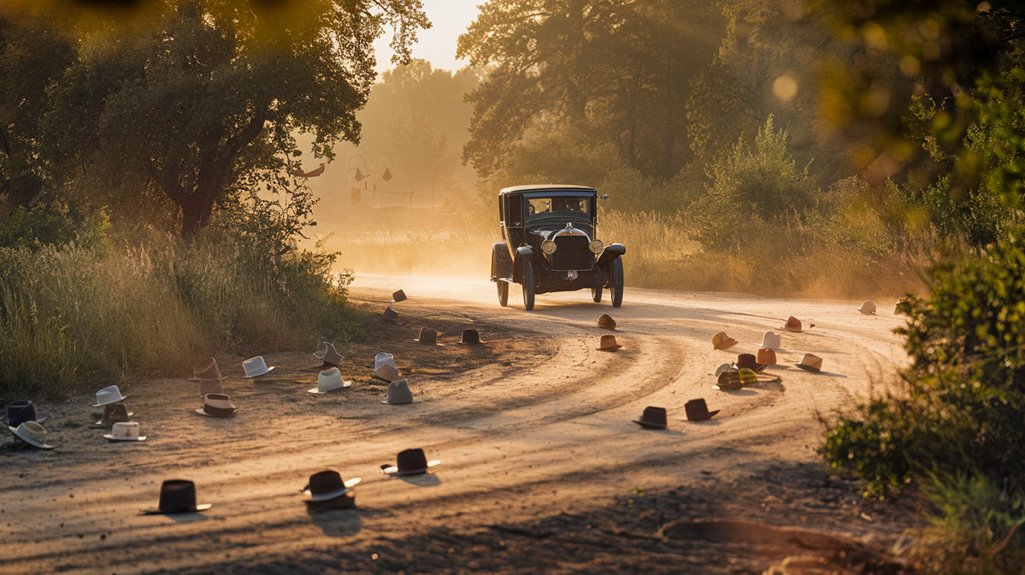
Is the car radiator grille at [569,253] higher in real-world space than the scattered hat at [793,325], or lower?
higher

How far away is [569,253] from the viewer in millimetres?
20578

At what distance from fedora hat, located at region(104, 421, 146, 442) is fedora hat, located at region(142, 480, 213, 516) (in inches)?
108

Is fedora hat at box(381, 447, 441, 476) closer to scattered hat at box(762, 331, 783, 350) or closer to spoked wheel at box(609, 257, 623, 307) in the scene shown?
scattered hat at box(762, 331, 783, 350)

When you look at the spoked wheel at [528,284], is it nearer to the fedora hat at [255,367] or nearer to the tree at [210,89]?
the tree at [210,89]

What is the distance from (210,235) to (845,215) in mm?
14424

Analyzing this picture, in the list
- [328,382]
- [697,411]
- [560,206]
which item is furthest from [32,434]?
[560,206]

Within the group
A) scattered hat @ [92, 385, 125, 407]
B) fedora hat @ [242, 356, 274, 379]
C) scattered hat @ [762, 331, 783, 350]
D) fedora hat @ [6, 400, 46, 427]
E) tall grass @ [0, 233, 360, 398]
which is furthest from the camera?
scattered hat @ [762, 331, 783, 350]

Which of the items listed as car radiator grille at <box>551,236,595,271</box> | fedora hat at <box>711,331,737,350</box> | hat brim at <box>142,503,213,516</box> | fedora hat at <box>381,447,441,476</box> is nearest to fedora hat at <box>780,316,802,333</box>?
fedora hat at <box>711,331,737,350</box>

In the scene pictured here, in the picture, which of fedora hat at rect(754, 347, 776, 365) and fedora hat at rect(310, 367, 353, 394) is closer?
fedora hat at rect(310, 367, 353, 394)

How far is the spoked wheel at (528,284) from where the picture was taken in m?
20.5

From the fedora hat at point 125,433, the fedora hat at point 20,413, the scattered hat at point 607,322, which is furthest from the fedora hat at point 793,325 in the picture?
the fedora hat at point 20,413

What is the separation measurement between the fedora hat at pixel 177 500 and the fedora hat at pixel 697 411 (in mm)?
4220

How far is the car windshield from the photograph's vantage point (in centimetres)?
2131

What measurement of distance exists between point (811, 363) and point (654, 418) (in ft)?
12.3
